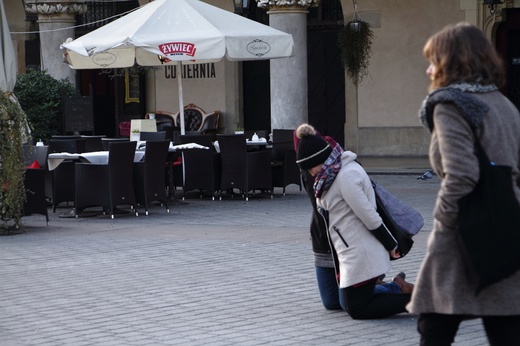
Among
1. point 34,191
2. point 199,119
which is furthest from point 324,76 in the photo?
point 34,191

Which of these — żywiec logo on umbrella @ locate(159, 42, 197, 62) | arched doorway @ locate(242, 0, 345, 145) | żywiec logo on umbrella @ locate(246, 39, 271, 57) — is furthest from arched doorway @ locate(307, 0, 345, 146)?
żywiec logo on umbrella @ locate(159, 42, 197, 62)

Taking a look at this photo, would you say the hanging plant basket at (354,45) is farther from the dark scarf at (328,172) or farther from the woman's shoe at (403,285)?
the dark scarf at (328,172)

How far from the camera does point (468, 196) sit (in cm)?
414

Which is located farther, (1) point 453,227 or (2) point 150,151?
(2) point 150,151

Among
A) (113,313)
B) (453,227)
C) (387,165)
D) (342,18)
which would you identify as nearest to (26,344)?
(113,313)

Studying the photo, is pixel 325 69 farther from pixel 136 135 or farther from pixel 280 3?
pixel 136 135

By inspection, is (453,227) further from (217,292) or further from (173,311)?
(217,292)

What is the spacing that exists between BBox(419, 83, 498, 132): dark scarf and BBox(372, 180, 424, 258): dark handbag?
2.80 metres

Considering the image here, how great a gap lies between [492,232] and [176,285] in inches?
189

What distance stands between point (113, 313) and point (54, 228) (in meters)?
5.28

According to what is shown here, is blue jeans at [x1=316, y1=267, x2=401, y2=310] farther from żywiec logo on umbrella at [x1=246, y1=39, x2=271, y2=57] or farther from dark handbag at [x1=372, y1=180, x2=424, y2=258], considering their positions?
żywiec logo on umbrella at [x1=246, y1=39, x2=271, y2=57]

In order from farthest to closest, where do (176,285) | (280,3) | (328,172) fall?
1. (280,3)
2. (176,285)
3. (328,172)

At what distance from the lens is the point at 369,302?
278 inches

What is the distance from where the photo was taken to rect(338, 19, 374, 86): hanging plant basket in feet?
71.7
